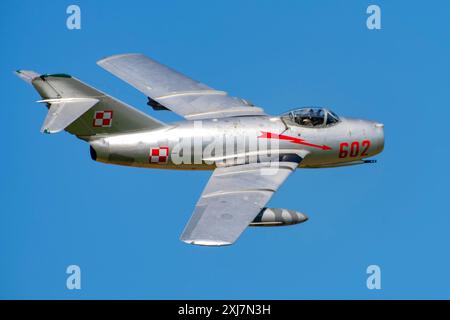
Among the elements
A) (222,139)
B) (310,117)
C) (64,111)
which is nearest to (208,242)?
(222,139)

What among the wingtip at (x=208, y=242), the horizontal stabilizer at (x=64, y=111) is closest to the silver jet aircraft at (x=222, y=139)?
the horizontal stabilizer at (x=64, y=111)

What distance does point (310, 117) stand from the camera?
51.2 metres

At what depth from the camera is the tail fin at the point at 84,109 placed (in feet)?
159

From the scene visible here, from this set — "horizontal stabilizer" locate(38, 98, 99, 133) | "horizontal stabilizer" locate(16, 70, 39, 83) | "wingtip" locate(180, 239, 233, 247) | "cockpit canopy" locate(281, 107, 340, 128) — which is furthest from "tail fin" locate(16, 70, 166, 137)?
"wingtip" locate(180, 239, 233, 247)

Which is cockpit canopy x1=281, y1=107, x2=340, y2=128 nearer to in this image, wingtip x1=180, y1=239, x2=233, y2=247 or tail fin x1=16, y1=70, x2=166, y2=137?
tail fin x1=16, y1=70, x2=166, y2=137

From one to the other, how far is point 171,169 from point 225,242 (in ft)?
24.7

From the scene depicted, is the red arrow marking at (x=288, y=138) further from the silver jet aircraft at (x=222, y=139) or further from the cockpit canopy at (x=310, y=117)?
the cockpit canopy at (x=310, y=117)

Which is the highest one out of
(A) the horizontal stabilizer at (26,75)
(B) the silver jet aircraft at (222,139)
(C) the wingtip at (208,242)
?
(A) the horizontal stabilizer at (26,75)

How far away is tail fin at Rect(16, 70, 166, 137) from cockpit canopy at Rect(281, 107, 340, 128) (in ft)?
16.9

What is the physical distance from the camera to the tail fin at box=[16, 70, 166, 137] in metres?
48.6

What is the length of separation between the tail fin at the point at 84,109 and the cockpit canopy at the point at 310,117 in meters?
5.15

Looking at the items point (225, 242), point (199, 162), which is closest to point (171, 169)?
point (199, 162)

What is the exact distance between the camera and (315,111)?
5131 centimetres

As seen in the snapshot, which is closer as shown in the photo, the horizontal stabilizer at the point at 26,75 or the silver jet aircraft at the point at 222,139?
the silver jet aircraft at the point at 222,139
